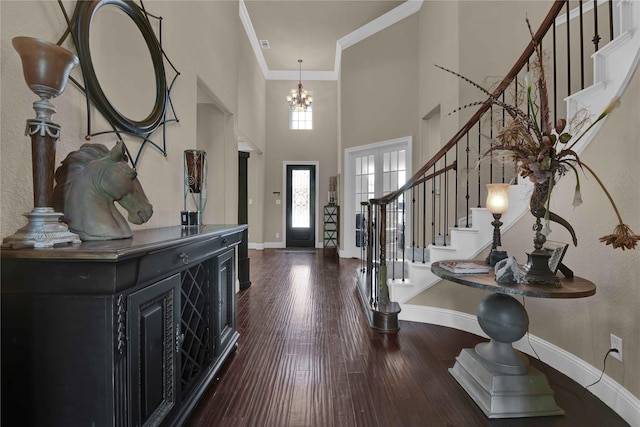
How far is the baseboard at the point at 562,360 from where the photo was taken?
1.60m

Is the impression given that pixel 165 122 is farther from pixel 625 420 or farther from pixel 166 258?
pixel 625 420

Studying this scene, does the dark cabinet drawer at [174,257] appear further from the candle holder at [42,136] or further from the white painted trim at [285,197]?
the white painted trim at [285,197]

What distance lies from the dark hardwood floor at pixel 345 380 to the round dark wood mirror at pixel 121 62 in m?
1.78

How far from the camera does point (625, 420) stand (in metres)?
1.59

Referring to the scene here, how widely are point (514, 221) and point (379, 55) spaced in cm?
473

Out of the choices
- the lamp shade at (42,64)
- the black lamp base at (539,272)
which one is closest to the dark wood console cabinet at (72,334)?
the lamp shade at (42,64)

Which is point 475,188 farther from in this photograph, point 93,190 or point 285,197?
point 285,197

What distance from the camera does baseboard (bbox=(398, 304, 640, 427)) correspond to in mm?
1604

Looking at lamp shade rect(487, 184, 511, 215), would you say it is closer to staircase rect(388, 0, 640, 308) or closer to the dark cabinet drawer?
staircase rect(388, 0, 640, 308)

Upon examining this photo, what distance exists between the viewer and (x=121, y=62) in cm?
175

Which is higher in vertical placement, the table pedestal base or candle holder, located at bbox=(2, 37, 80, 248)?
candle holder, located at bbox=(2, 37, 80, 248)

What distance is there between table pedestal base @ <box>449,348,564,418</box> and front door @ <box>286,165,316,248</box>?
627 centimetres

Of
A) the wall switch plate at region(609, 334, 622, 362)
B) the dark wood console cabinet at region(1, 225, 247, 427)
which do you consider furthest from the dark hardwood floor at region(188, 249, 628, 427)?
the dark wood console cabinet at region(1, 225, 247, 427)

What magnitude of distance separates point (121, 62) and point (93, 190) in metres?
1.04
